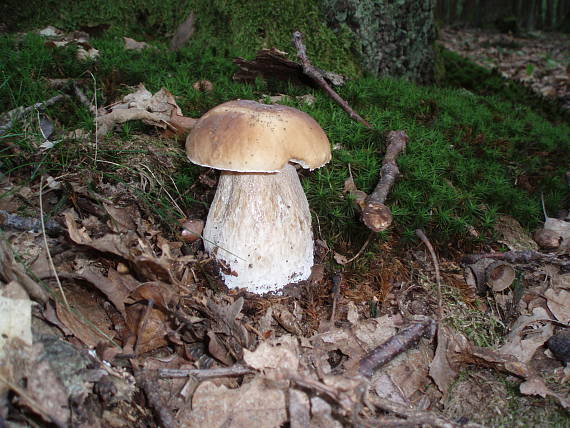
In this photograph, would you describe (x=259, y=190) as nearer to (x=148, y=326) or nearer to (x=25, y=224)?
(x=148, y=326)

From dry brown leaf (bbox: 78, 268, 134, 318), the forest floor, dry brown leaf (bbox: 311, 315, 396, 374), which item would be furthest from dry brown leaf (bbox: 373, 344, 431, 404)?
dry brown leaf (bbox: 78, 268, 134, 318)

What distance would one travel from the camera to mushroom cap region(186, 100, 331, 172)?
2203 mm

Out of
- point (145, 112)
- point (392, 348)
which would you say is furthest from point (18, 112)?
point (392, 348)

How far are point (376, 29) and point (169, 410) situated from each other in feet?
14.7

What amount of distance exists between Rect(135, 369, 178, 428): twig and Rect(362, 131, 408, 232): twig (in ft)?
4.64

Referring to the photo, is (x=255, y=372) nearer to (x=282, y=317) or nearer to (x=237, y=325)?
(x=237, y=325)

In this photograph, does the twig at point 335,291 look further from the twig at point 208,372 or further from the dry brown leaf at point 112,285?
the dry brown leaf at point 112,285

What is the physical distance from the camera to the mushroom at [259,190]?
2.23 metres

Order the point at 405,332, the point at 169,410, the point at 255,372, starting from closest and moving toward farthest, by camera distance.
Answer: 1. the point at 169,410
2. the point at 255,372
3. the point at 405,332

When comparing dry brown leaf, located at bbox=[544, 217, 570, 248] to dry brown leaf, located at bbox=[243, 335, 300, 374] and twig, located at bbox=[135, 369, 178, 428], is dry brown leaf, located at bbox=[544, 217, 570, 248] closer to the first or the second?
dry brown leaf, located at bbox=[243, 335, 300, 374]

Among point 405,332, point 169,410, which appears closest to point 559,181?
point 405,332

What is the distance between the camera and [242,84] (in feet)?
12.7

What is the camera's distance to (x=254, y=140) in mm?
2201

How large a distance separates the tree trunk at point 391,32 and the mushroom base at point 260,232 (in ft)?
8.86
